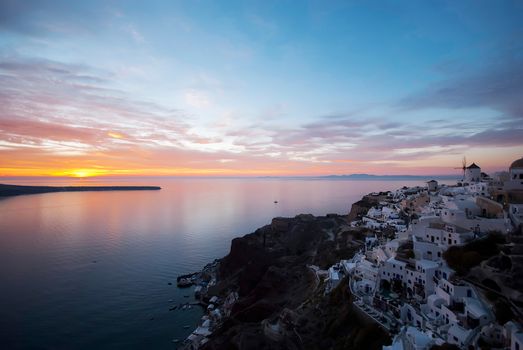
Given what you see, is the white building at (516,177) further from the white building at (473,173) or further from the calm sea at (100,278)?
the calm sea at (100,278)

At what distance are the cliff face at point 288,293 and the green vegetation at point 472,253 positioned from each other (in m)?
7.99

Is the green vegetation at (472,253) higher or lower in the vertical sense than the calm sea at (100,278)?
higher

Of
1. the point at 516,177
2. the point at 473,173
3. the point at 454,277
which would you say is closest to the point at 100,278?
the point at 454,277

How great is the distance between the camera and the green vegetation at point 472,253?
75.4 ft

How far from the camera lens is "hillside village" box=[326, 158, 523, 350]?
698 inches

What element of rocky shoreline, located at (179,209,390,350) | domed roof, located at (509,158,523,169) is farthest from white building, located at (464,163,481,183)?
rocky shoreline, located at (179,209,390,350)

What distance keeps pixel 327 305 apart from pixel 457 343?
13735 millimetres

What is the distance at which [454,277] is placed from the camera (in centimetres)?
2209

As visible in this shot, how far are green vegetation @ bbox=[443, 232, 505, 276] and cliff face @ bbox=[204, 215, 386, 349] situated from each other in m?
7.99

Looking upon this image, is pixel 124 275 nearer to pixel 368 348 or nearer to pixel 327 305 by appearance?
pixel 327 305

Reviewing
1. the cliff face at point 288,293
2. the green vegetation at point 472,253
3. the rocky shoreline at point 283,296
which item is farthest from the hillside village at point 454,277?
the cliff face at point 288,293

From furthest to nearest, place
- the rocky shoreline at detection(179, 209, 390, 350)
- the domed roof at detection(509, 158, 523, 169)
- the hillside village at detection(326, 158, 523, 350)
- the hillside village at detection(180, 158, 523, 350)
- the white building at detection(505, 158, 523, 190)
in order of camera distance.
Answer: the domed roof at detection(509, 158, 523, 169) < the white building at detection(505, 158, 523, 190) < the rocky shoreline at detection(179, 209, 390, 350) < the hillside village at detection(180, 158, 523, 350) < the hillside village at detection(326, 158, 523, 350)

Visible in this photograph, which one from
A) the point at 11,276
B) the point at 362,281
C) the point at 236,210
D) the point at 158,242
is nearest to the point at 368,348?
the point at 362,281

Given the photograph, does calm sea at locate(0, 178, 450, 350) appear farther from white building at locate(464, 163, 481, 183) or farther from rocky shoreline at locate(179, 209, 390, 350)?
white building at locate(464, 163, 481, 183)
